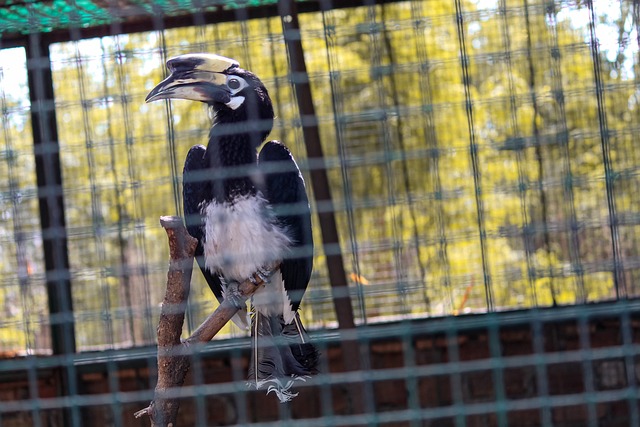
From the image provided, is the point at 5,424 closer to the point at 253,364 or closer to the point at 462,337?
the point at 253,364

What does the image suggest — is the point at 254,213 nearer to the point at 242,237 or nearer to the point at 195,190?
the point at 242,237

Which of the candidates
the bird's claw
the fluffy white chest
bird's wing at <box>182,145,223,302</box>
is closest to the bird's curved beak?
bird's wing at <box>182,145,223,302</box>

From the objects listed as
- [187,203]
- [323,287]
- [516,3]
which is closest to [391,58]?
[516,3]

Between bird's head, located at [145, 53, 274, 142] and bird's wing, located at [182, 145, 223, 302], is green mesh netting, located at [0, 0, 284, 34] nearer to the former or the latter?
bird's head, located at [145, 53, 274, 142]

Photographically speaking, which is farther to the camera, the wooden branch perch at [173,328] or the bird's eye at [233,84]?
the bird's eye at [233,84]

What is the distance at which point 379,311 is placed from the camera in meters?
2.95

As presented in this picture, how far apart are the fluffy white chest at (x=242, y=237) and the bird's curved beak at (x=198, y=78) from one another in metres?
0.29

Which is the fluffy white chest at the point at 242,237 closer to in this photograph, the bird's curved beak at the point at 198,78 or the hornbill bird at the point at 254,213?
the hornbill bird at the point at 254,213

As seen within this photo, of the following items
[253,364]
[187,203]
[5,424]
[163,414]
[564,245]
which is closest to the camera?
[163,414]

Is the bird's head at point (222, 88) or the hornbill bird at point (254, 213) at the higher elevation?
the bird's head at point (222, 88)

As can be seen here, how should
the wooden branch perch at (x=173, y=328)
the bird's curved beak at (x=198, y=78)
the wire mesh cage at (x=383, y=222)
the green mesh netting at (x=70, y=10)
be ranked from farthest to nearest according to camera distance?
the wire mesh cage at (x=383, y=222)
the green mesh netting at (x=70, y=10)
the bird's curved beak at (x=198, y=78)
the wooden branch perch at (x=173, y=328)

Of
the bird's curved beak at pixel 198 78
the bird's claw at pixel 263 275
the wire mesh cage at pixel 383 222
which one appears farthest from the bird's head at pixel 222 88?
the wire mesh cage at pixel 383 222

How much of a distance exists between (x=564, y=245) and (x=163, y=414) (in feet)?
6.12

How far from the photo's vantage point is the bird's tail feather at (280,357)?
6.61 ft
